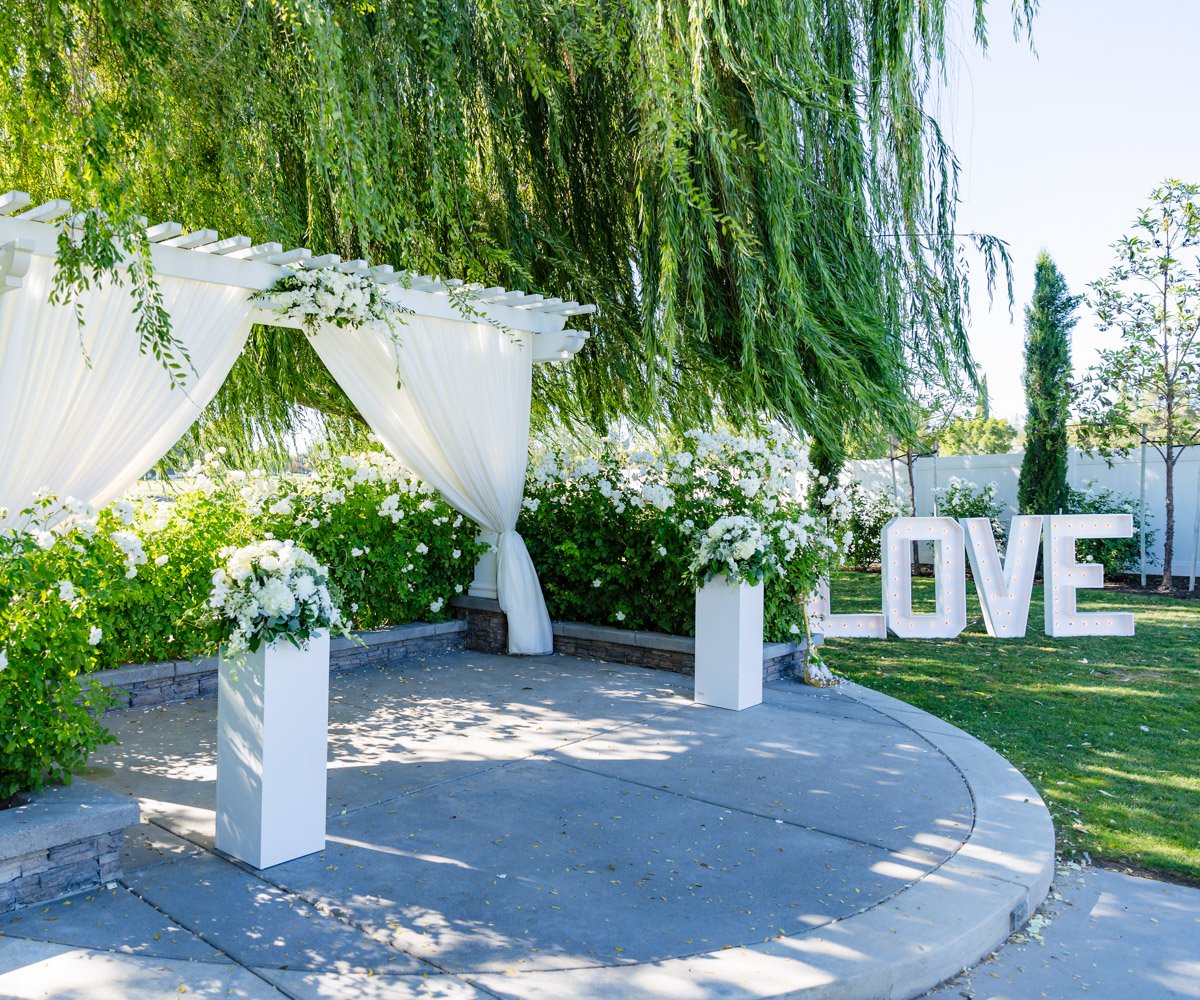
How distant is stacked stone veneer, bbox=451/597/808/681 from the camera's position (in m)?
6.14

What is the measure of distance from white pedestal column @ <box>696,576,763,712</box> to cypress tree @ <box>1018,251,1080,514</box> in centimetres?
947

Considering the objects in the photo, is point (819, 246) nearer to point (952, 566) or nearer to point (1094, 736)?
point (952, 566)

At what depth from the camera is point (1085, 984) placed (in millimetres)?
2600

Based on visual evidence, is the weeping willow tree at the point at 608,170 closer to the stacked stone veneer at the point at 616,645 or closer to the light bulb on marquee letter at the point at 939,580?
the light bulb on marquee letter at the point at 939,580

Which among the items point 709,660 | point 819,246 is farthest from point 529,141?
point 709,660

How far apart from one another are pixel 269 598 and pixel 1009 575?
6285 mm

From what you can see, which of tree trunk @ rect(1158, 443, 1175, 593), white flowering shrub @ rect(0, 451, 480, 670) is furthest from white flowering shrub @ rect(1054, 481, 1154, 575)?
white flowering shrub @ rect(0, 451, 480, 670)

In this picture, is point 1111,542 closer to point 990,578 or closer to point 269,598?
point 990,578

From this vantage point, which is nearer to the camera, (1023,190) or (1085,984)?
(1085,984)

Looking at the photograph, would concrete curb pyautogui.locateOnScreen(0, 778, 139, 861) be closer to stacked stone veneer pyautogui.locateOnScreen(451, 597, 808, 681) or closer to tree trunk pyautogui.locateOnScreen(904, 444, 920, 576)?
stacked stone veneer pyautogui.locateOnScreen(451, 597, 808, 681)

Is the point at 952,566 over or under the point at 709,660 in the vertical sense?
over

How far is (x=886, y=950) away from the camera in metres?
2.61

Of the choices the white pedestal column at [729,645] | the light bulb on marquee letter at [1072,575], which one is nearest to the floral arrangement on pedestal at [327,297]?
the white pedestal column at [729,645]

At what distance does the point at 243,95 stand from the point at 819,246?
393 cm
